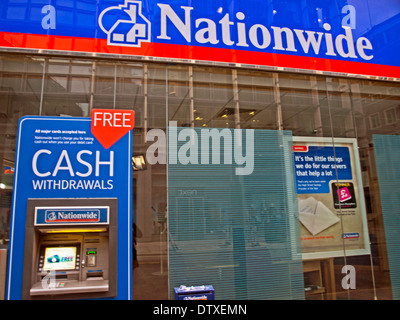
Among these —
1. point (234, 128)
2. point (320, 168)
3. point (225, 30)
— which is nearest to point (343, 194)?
point (320, 168)

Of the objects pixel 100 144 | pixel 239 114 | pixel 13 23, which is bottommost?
pixel 100 144

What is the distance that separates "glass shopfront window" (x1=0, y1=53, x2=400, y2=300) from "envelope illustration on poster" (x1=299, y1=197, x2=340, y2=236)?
2 centimetres

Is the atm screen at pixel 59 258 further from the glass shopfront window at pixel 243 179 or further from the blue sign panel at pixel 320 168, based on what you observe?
the blue sign panel at pixel 320 168

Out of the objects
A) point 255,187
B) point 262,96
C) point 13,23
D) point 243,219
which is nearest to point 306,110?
point 262,96

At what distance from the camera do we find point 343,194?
5117 millimetres

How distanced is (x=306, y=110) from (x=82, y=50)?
3562 mm

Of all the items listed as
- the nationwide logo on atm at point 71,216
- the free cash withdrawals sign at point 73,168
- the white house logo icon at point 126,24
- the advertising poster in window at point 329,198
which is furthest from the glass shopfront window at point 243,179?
the nationwide logo on atm at point 71,216

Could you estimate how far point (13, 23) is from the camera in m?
4.57

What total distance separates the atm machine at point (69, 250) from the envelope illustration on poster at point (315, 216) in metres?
2.77

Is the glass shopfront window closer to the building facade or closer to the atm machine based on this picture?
the building facade

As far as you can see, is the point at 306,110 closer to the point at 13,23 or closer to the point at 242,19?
the point at 242,19

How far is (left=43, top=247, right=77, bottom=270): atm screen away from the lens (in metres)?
A: 3.96

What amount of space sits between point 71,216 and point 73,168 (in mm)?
654

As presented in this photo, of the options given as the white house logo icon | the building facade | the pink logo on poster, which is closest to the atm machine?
the building facade
